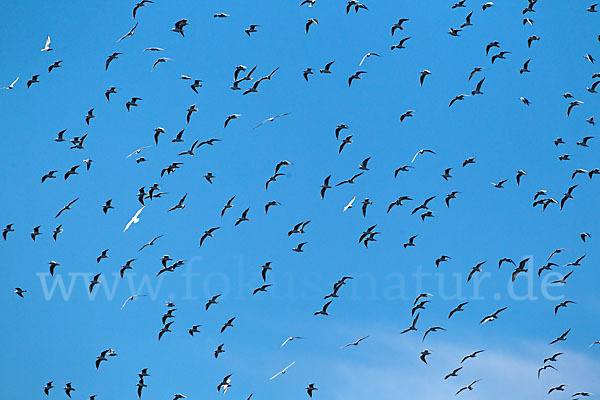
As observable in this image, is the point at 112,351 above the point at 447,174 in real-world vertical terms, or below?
below

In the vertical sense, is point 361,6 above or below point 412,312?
above

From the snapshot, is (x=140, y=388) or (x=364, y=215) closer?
(x=364, y=215)

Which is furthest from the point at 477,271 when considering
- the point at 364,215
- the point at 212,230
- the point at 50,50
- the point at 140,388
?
the point at 50,50

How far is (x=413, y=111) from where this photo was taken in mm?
97250

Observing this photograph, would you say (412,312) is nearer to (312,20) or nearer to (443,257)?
(443,257)

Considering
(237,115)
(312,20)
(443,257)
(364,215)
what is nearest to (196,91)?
(237,115)

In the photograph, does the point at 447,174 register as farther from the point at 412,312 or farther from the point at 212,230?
the point at 212,230

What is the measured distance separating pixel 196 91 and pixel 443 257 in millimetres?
24533

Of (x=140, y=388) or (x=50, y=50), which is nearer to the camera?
(x=50, y=50)

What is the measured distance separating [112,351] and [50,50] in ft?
83.5

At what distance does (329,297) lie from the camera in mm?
97688

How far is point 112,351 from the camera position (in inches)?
3775

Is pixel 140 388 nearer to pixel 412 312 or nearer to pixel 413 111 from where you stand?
pixel 412 312

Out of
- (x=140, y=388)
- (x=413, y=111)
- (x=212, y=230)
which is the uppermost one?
(x=413, y=111)
